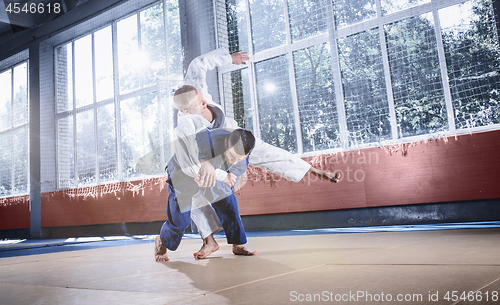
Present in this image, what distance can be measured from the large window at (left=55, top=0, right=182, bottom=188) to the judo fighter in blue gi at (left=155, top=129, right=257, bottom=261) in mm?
3749

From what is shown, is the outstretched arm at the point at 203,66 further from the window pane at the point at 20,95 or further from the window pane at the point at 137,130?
the window pane at the point at 20,95

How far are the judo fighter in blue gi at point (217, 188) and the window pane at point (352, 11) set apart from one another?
2.97m

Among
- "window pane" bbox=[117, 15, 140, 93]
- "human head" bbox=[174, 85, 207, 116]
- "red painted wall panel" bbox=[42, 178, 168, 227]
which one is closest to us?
"human head" bbox=[174, 85, 207, 116]

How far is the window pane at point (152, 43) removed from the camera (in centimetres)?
602

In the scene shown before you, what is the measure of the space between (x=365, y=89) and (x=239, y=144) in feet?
8.89

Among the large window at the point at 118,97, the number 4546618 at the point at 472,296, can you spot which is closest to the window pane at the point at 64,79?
the large window at the point at 118,97

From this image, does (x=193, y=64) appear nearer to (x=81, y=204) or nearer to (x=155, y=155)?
(x=155, y=155)

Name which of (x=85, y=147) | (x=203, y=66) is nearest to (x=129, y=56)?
(x=85, y=147)

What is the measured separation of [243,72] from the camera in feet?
16.9

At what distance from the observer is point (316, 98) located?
4512mm

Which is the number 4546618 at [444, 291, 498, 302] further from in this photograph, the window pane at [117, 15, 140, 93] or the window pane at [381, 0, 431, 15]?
the window pane at [117, 15, 140, 93]

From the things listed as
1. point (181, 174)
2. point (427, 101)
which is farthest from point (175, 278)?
point (427, 101)

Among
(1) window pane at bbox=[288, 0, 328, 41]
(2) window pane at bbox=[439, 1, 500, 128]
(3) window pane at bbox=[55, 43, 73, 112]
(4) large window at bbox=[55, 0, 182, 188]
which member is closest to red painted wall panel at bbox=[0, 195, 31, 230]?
(4) large window at bbox=[55, 0, 182, 188]

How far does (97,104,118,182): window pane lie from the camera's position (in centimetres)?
644
